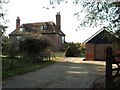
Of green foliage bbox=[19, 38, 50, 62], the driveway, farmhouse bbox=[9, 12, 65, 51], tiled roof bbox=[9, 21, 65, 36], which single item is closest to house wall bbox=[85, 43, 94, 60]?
green foliage bbox=[19, 38, 50, 62]

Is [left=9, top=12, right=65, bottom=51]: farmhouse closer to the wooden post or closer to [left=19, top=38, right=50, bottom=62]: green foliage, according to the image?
[left=19, top=38, right=50, bottom=62]: green foliage

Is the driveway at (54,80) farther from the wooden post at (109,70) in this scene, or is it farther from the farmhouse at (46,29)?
the farmhouse at (46,29)

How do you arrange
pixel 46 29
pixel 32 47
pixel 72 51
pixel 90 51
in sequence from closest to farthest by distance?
pixel 32 47 < pixel 90 51 < pixel 72 51 < pixel 46 29

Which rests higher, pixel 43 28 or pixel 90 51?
pixel 43 28

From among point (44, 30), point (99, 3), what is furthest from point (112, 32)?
point (44, 30)

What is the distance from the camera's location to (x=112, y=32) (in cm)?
1388

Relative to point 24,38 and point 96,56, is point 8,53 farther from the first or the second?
point 96,56

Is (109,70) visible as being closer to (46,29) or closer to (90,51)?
(90,51)

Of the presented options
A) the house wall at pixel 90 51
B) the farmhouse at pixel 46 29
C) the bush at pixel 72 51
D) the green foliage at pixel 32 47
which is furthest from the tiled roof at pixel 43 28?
the green foliage at pixel 32 47

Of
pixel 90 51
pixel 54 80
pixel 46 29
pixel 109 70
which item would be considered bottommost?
pixel 54 80

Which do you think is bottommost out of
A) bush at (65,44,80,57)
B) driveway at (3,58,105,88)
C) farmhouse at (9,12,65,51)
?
driveway at (3,58,105,88)

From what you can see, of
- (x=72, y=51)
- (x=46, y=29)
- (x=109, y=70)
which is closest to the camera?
(x=109, y=70)

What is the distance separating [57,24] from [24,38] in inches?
1568

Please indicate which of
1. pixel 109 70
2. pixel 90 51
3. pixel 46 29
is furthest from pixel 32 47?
pixel 46 29
